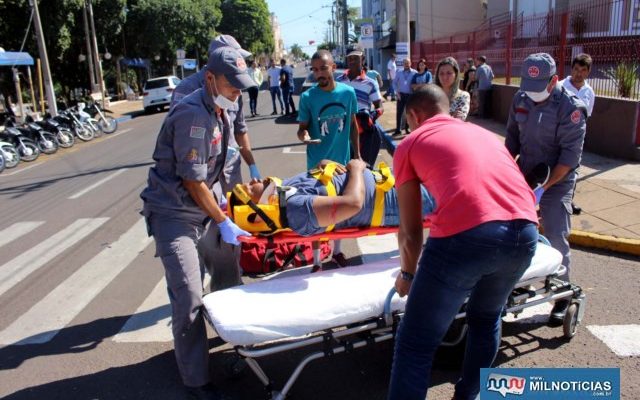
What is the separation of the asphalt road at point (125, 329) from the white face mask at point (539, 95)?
5.62ft

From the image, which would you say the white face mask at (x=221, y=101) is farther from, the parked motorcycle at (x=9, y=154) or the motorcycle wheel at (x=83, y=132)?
the motorcycle wheel at (x=83, y=132)

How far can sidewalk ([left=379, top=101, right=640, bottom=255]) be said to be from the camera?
572 cm

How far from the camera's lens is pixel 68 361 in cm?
390

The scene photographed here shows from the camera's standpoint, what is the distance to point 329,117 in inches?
199

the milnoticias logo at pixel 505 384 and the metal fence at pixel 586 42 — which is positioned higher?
the metal fence at pixel 586 42

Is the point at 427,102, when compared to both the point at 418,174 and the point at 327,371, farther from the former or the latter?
the point at 327,371

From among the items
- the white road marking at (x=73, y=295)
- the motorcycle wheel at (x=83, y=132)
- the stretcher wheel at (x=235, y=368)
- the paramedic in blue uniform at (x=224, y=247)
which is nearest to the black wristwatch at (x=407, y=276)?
the stretcher wheel at (x=235, y=368)

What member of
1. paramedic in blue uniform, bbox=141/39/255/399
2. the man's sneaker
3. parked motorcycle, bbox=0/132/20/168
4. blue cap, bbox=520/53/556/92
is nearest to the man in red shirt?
paramedic in blue uniform, bbox=141/39/255/399

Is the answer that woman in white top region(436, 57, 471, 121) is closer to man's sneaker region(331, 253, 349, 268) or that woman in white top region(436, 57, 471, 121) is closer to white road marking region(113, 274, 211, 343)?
man's sneaker region(331, 253, 349, 268)

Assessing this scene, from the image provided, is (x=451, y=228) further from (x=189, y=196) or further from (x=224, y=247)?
(x=224, y=247)

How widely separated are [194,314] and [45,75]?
754 inches

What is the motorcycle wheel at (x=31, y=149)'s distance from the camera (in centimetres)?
1364

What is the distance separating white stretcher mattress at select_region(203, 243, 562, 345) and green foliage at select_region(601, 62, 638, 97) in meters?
7.22

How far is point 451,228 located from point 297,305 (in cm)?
116
